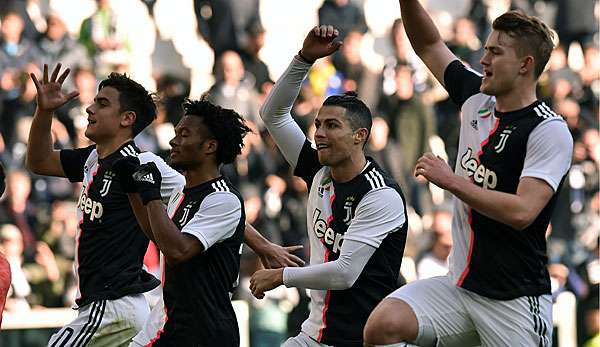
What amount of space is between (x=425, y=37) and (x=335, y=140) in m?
0.74

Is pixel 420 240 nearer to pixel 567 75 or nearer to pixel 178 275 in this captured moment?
pixel 567 75

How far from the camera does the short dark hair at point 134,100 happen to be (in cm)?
772

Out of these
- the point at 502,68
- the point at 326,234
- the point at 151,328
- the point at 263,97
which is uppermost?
the point at 502,68

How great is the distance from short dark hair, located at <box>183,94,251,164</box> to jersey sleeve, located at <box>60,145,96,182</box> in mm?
1037

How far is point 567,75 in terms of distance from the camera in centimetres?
1633

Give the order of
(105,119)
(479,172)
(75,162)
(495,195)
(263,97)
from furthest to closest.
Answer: (263,97) → (75,162) → (105,119) → (479,172) → (495,195)

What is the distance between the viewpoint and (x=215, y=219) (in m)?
6.65

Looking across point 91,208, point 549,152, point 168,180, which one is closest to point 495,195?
point 549,152

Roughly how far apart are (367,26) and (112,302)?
8.48m

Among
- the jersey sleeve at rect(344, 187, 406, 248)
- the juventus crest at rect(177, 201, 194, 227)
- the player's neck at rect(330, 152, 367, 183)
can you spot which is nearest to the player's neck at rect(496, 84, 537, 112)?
the jersey sleeve at rect(344, 187, 406, 248)

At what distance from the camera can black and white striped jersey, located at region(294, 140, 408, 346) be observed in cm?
661

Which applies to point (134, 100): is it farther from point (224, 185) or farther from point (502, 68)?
point (502, 68)

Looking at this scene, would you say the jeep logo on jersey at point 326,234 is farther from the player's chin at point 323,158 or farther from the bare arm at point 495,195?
the bare arm at point 495,195

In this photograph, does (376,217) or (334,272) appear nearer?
(334,272)
